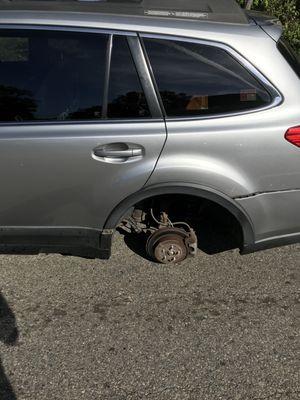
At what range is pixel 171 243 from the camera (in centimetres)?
330

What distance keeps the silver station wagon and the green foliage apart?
→ 13.1 ft

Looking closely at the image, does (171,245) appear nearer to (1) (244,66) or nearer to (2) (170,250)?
(2) (170,250)

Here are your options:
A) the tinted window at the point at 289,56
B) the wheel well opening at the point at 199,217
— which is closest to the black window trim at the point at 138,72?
the wheel well opening at the point at 199,217

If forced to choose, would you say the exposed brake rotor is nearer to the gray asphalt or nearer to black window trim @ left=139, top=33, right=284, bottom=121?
the gray asphalt

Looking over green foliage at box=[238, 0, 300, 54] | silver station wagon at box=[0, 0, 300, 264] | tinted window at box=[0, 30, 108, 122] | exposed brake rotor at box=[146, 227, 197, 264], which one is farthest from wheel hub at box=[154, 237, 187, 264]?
green foliage at box=[238, 0, 300, 54]

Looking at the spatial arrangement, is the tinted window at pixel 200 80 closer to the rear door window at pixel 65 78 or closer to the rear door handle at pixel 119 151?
the rear door window at pixel 65 78

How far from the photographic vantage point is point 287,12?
6.69m

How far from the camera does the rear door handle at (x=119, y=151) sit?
9.27ft

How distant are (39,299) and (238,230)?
4.36 ft

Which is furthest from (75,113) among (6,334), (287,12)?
(287,12)

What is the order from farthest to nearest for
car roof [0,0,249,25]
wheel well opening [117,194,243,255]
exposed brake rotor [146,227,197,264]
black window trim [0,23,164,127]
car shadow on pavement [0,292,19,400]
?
1. exposed brake rotor [146,227,197,264]
2. wheel well opening [117,194,243,255]
3. car roof [0,0,249,25]
4. black window trim [0,23,164,127]
5. car shadow on pavement [0,292,19,400]

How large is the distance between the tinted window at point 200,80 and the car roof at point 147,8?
0.72 ft

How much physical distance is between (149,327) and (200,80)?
1460mm

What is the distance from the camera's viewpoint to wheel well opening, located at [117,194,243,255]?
3146 millimetres
